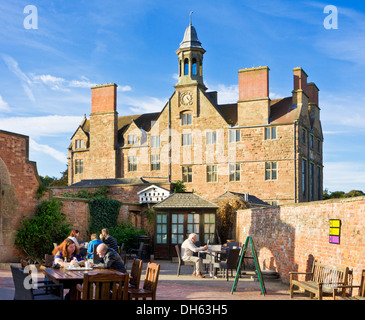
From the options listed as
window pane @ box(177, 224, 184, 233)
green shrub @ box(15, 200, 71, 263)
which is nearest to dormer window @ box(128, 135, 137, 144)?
window pane @ box(177, 224, 184, 233)

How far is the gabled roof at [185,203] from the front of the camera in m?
21.6

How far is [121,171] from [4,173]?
27250mm

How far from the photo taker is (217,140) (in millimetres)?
40531

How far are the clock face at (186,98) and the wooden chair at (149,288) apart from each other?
34.0 meters

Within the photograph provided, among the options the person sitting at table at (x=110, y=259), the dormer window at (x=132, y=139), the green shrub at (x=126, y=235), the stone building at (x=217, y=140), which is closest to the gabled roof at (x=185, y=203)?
the green shrub at (x=126, y=235)

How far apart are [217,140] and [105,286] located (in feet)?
111

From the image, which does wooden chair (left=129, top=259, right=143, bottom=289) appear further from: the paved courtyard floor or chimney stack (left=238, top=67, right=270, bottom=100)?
chimney stack (left=238, top=67, right=270, bottom=100)

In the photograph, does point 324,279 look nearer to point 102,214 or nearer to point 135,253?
point 135,253

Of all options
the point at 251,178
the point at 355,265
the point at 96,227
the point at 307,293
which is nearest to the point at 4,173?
the point at 96,227

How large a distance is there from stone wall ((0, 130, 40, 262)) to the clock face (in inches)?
977

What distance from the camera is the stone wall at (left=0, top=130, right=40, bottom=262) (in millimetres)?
17547

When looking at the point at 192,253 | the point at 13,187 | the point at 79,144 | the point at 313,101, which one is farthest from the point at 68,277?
the point at 79,144
